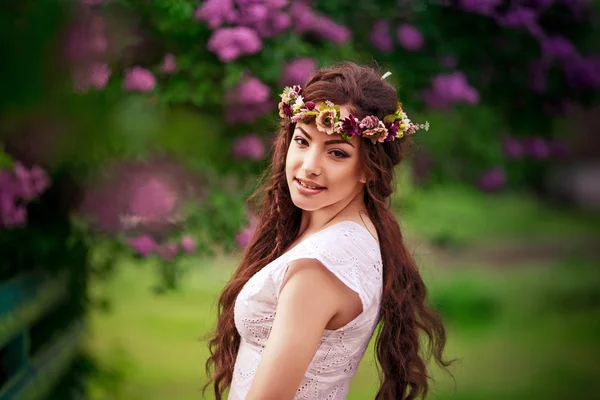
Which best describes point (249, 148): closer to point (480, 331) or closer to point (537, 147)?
point (537, 147)

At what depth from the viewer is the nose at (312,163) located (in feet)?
6.06

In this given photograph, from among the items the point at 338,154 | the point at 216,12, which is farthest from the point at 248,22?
the point at 338,154

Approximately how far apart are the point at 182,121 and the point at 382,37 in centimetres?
101

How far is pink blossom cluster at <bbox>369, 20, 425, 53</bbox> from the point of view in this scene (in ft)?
12.8

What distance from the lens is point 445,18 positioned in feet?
13.9

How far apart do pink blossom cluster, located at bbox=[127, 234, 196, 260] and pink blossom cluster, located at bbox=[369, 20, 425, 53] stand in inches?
48.7

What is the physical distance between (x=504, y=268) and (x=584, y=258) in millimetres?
1005

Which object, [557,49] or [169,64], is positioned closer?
[169,64]

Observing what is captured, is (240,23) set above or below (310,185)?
A: above

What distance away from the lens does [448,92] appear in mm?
3938

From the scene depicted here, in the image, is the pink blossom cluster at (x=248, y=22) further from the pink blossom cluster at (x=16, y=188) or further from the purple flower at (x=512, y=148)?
the purple flower at (x=512, y=148)

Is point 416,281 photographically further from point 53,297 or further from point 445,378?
point 445,378

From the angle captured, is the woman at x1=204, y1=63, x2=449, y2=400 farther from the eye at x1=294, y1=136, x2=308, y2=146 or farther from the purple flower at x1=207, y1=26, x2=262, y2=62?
the purple flower at x1=207, y1=26, x2=262, y2=62

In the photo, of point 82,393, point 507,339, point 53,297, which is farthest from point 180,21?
point 507,339
